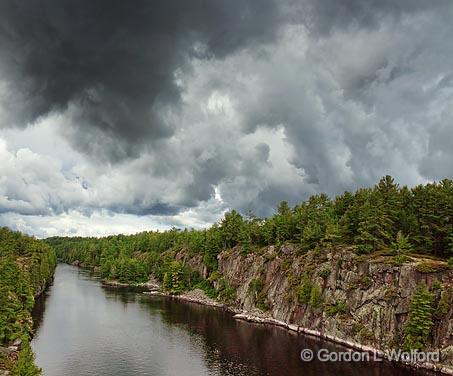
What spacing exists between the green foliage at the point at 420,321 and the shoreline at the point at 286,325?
369 cm

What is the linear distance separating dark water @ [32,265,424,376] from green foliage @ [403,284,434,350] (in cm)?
615

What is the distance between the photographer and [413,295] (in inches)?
3103

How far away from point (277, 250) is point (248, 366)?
2367 inches

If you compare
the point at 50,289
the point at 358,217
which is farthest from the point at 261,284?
the point at 50,289

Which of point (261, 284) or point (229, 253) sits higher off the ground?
point (229, 253)

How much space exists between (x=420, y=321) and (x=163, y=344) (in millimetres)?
51118

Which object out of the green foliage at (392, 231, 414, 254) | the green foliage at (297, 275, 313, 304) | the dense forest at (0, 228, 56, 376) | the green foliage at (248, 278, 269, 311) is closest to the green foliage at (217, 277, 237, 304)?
the green foliage at (248, 278, 269, 311)

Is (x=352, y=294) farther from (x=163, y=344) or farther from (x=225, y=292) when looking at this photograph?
(x=225, y=292)

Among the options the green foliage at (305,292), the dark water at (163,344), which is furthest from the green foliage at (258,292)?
the green foliage at (305,292)

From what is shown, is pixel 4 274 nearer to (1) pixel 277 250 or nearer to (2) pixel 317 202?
(1) pixel 277 250

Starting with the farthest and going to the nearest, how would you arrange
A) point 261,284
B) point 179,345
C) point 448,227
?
point 261,284 → point 448,227 → point 179,345

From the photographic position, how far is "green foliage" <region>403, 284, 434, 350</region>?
240 ft

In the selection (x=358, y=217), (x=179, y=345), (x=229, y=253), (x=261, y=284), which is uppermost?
(x=358, y=217)

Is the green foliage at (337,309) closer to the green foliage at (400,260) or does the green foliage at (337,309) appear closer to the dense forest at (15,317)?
the green foliage at (400,260)
